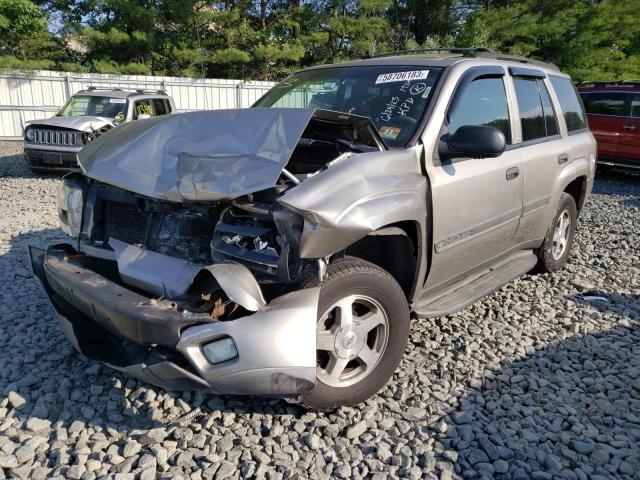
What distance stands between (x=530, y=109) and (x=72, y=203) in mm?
3553

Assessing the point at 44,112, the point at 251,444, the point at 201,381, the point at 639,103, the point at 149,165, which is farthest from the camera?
the point at 44,112

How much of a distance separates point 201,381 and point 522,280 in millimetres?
3639

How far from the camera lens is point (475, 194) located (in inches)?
130

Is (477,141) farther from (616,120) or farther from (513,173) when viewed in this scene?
(616,120)

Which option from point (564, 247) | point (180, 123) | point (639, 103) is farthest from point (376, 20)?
point (180, 123)

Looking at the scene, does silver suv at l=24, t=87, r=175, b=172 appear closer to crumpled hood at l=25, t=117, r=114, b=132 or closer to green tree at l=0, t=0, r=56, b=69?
crumpled hood at l=25, t=117, r=114, b=132

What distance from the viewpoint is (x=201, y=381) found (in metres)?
2.22

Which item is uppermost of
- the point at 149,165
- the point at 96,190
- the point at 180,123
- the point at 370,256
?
the point at 180,123

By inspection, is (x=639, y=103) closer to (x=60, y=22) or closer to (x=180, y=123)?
(x=180, y=123)

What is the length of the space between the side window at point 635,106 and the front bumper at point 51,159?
35.9 feet

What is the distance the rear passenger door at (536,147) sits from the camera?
A: 396cm

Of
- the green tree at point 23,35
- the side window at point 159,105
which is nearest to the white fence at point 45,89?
the green tree at point 23,35

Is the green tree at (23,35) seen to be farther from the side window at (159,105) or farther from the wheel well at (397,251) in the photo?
the wheel well at (397,251)

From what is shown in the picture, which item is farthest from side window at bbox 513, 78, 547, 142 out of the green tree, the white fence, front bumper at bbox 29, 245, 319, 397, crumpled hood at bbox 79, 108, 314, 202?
the green tree
